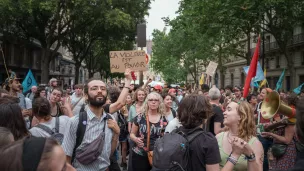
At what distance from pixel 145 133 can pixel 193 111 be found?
6.83ft

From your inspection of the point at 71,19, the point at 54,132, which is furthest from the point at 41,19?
the point at 54,132

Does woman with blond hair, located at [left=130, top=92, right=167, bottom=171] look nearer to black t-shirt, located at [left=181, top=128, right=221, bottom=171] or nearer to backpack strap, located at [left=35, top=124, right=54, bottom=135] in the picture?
backpack strap, located at [left=35, top=124, right=54, bottom=135]

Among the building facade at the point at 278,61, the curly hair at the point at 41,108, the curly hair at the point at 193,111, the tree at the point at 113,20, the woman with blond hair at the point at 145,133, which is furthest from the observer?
the building facade at the point at 278,61

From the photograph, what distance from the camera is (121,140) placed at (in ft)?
25.7

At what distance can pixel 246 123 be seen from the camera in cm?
367

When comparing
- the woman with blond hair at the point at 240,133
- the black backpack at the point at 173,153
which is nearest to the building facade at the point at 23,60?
the woman with blond hair at the point at 240,133

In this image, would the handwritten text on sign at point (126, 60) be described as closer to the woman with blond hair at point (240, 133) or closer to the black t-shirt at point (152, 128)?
the black t-shirt at point (152, 128)

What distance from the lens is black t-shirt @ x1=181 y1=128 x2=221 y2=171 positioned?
9.49 ft

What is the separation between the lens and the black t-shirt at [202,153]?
289 centimetres

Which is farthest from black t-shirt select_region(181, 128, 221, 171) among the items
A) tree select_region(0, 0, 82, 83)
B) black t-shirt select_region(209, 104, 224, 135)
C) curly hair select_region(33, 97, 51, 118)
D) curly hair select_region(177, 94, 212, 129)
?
tree select_region(0, 0, 82, 83)

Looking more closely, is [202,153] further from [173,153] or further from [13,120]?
[13,120]

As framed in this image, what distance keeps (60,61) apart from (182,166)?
47.2 meters

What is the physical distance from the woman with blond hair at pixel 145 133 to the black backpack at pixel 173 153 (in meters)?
2.11

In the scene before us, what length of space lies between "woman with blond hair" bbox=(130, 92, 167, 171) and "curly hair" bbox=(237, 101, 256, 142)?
1.63m
